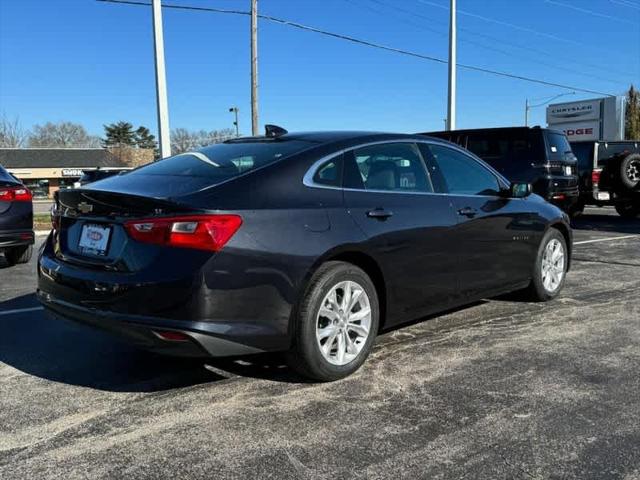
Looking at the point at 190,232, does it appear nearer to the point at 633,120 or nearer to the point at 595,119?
the point at 595,119

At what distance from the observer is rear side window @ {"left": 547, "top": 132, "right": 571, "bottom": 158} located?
11.0 metres

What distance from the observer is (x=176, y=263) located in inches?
124

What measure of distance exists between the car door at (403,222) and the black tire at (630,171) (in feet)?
34.6

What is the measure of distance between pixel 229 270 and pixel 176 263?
273mm

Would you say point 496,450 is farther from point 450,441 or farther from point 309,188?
point 309,188

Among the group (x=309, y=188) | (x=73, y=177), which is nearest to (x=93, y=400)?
(x=309, y=188)

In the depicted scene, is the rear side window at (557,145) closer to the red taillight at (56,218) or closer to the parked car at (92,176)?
the parked car at (92,176)

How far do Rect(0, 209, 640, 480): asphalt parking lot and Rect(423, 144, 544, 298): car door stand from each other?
1.53ft

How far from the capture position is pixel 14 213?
735 cm

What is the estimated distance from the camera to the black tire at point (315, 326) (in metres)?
3.52

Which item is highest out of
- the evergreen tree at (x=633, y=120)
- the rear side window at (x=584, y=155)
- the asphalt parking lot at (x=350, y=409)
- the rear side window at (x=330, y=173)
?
the evergreen tree at (x=633, y=120)

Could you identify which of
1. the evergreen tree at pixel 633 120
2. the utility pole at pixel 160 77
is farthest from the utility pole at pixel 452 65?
the evergreen tree at pixel 633 120

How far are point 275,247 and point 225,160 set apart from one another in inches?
36.7

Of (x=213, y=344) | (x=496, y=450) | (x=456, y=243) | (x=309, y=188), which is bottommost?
(x=496, y=450)
